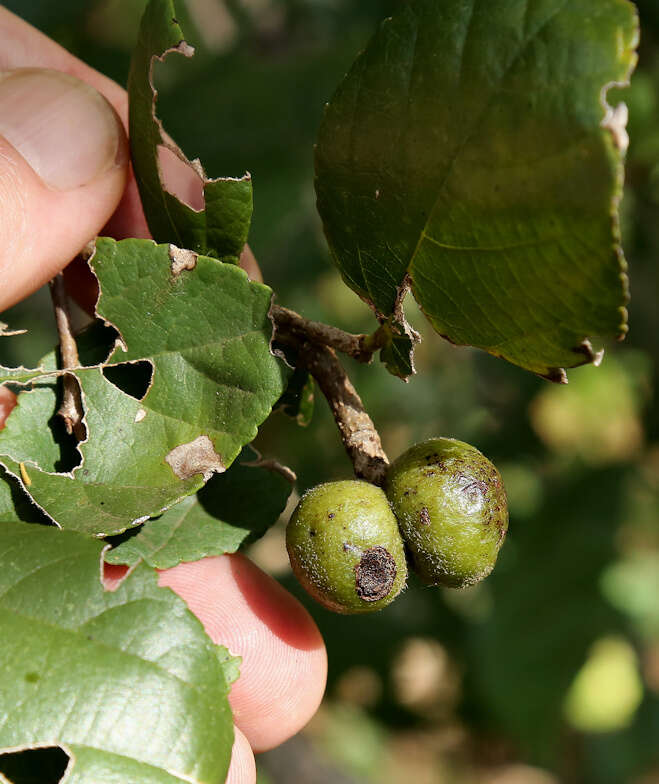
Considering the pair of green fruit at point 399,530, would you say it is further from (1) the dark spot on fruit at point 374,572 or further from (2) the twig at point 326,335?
(2) the twig at point 326,335

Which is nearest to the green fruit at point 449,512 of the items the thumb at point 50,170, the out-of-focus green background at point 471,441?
the thumb at point 50,170

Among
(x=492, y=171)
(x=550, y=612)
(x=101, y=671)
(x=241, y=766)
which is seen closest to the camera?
(x=492, y=171)

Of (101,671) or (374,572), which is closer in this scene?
(101,671)

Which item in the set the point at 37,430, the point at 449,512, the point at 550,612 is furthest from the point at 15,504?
the point at 550,612

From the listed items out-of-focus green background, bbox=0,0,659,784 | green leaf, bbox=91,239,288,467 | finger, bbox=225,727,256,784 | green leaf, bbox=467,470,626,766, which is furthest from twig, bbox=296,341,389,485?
green leaf, bbox=467,470,626,766

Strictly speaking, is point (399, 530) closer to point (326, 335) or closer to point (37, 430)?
point (326, 335)

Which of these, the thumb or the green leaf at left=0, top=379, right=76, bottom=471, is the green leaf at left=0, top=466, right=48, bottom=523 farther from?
the thumb

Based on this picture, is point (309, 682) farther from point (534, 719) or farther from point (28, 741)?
point (534, 719)
